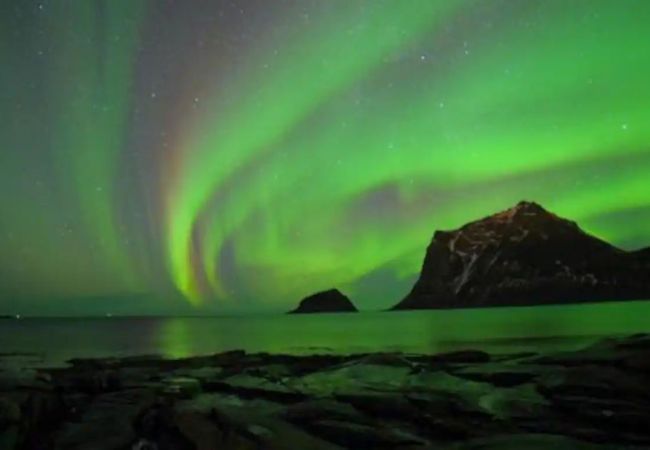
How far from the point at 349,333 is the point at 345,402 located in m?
1.43

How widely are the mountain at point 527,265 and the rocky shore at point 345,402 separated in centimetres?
60

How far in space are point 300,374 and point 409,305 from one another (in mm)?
1399

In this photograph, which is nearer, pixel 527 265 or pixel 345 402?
pixel 345 402

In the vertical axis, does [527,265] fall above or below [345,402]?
above

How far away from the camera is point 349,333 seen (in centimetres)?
659

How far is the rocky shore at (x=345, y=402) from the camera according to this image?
183 inches

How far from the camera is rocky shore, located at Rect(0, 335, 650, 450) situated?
4.65 meters

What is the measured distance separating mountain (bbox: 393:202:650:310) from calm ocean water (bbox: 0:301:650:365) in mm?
171

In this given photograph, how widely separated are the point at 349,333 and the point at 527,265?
6.65ft

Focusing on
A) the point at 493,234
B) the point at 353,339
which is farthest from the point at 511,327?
the point at 353,339

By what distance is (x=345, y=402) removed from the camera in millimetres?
5207

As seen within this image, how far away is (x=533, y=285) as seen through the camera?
6.21 m

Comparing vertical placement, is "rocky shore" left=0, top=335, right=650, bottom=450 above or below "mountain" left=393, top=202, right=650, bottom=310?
below

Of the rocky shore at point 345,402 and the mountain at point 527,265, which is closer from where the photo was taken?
the rocky shore at point 345,402
